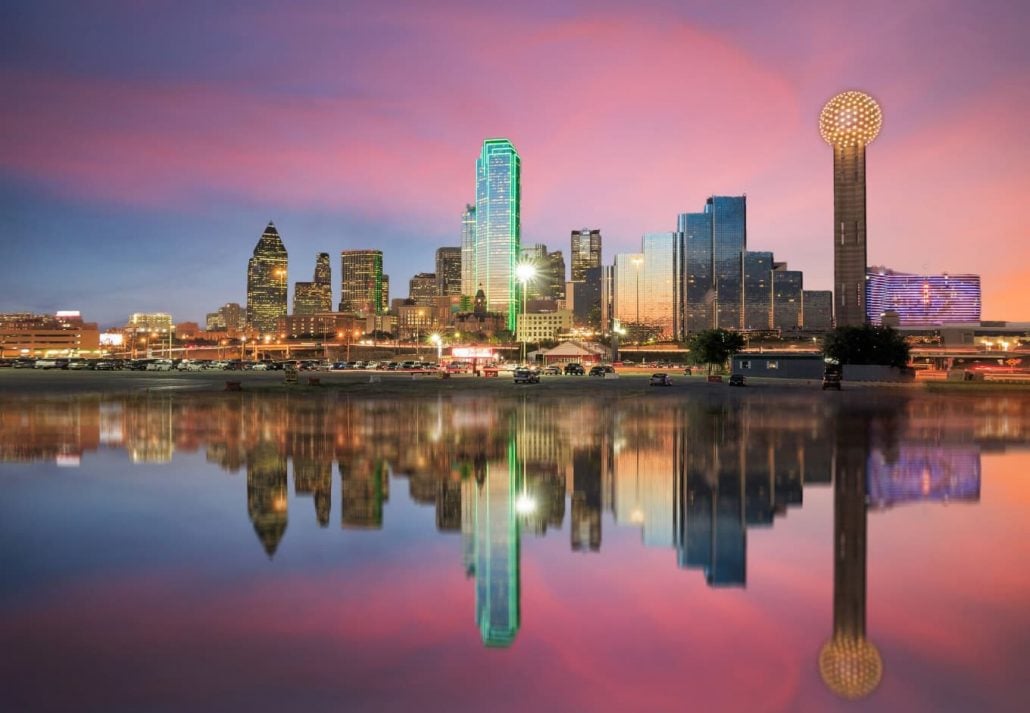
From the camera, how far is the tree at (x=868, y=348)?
79000mm

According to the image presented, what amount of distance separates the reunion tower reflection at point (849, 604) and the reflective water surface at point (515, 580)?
0.04 m

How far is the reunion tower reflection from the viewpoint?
675 centimetres

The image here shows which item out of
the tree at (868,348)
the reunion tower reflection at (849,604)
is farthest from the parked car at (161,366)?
the reunion tower reflection at (849,604)

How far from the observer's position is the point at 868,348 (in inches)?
3132

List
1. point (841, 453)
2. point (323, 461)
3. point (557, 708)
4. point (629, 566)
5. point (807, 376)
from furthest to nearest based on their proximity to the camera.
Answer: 1. point (807, 376)
2. point (841, 453)
3. point (323, 461)
4. point (629, 566)
5. point (557, 708)

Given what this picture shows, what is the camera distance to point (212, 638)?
7.36m

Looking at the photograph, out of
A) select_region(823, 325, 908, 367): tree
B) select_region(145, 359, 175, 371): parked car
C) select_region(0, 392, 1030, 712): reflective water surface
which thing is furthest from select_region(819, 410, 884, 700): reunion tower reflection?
select_region(145, 359, 175, 371): parked car

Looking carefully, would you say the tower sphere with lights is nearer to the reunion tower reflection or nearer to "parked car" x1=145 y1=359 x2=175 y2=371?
"parked car" x1=145 y1=359 x2=175 y2=371

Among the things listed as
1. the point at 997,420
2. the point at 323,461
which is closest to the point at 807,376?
the point at 997,420

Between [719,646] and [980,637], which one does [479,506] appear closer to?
[719,646]

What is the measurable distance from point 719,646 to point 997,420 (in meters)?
32.6

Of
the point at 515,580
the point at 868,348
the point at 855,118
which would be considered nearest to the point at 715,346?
the point at 868,348

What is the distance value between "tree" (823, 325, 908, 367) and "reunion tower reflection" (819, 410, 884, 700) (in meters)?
69.9

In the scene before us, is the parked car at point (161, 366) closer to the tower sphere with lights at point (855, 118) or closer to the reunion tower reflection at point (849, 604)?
the reunion tower reflection at point (849, 604)
